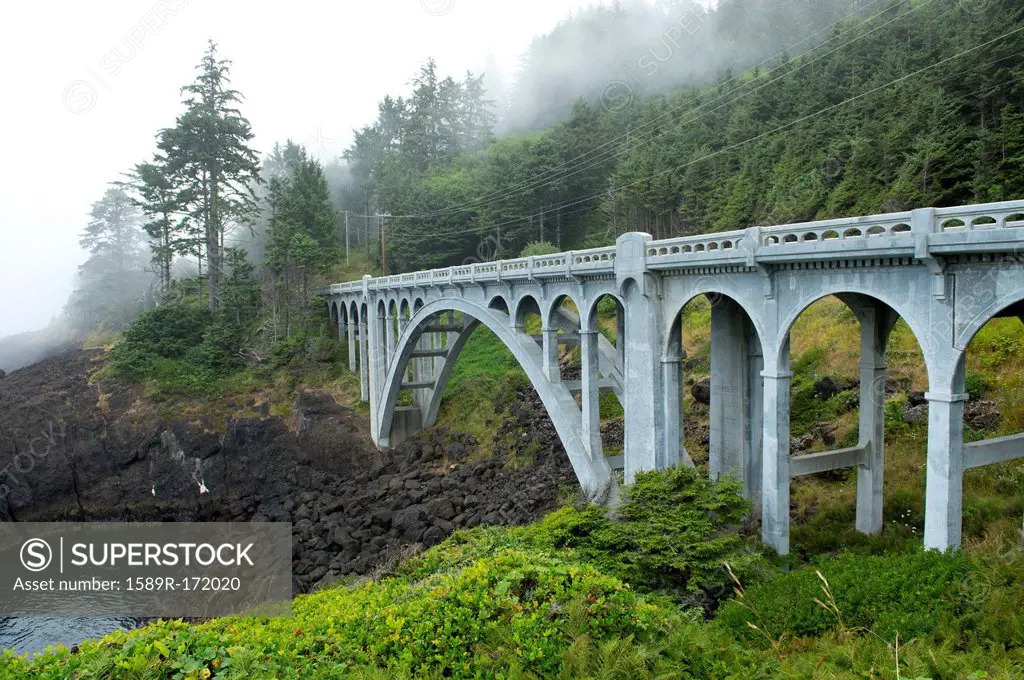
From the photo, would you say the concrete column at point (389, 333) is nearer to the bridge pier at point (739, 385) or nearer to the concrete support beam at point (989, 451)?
the bridge pier at point (739, 385)

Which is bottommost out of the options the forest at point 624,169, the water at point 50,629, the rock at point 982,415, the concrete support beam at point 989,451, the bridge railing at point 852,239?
the water at point 50,629

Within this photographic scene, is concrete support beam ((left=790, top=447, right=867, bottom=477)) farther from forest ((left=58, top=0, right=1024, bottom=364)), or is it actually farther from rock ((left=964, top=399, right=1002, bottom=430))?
forest ((left=58, top=0, right=1024, bottom=364))

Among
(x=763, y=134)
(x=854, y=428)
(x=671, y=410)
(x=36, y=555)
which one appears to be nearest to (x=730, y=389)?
(x=671, y=410)

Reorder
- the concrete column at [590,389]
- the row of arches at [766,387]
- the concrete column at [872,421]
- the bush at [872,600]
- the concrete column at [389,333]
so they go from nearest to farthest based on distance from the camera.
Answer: the bush at [872,600] < the row of arches at [766,387] < the concrete column at [872,421] < the concrete column at [590,389] < the concrete column at [389,333]

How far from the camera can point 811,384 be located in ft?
73.5

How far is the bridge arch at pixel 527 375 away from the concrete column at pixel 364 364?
3.78 meters

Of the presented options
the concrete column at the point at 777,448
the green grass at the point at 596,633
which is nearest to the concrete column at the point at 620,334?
the concrete column at the point at 777,448

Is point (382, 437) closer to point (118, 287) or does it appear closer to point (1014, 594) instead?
point (1014, 594)

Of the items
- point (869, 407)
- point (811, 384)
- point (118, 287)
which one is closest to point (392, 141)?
point (118, 287)

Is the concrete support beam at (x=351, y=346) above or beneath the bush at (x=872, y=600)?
above

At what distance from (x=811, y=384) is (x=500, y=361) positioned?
20996mm

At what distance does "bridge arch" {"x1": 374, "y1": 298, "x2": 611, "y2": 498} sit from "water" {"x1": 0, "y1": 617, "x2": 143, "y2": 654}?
617 inches

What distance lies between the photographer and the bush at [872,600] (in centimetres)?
924

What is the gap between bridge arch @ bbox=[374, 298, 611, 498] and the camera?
20594 mm
